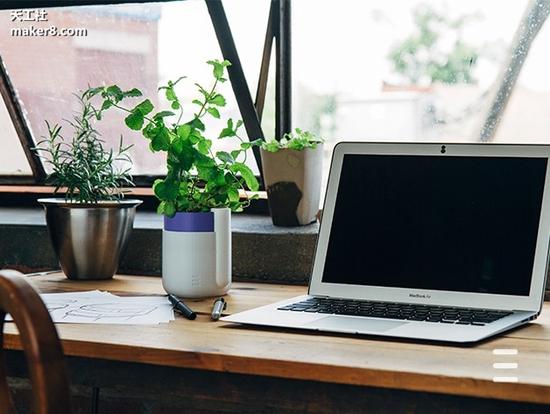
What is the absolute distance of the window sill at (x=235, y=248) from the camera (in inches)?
81.1

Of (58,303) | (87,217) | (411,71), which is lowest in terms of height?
(58,303)

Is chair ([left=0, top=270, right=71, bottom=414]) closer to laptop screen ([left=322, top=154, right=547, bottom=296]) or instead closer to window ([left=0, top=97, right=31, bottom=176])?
laptop screen ([left=322, top=154, right=547, bottom=296])

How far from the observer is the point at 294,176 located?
207 cm

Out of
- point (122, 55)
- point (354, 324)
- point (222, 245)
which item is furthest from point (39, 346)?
point (122, 55)

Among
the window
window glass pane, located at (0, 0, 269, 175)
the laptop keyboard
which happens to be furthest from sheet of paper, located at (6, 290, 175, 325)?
the window

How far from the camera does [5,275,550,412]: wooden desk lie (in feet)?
3.93

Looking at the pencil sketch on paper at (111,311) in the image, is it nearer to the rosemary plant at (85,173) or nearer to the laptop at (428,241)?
the laptop at (428,241)

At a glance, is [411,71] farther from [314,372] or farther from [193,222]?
[314,372]

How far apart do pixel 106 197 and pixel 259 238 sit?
0.36 m

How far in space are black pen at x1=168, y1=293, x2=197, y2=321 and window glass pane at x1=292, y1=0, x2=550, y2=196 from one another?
30.4 inches

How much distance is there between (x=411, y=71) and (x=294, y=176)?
0.43 meters

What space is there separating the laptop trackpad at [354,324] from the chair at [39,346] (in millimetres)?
613

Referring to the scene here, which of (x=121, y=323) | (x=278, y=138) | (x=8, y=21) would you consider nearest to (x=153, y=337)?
(x=121, y=323)

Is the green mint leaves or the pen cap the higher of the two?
the green mint leaves
